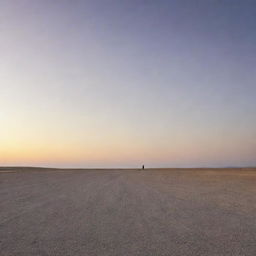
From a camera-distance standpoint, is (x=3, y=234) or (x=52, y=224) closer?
(x=3, y=234)

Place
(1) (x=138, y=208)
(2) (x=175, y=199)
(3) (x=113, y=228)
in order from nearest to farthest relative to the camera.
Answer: (3) (x=113, y=228), (1) (x=138, y=208), (2) (x=175, y=199)

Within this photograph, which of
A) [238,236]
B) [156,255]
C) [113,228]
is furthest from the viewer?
[113,228]

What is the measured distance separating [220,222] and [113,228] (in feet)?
9.50

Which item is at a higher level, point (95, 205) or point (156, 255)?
point (95, 205)

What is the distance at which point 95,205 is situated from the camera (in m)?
11.5

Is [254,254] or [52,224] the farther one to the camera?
[52,224]

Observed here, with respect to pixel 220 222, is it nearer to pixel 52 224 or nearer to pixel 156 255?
pixel 156 255

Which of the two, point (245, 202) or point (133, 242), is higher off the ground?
point (245, 202)

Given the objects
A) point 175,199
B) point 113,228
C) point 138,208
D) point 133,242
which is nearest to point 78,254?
point 133,242

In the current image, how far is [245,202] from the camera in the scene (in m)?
12.2

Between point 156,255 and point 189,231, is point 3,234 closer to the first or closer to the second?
point 156,255

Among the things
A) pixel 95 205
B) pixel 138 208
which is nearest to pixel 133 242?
pixel 138 208

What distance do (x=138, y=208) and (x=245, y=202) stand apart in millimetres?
4246

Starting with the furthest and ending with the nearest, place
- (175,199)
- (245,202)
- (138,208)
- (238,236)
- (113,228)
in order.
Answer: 1. (175,199)
2. (245,202)
3. (138,208)
4. (113,228)
5. (238,236)
